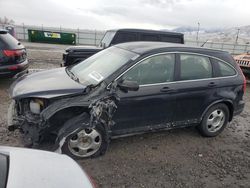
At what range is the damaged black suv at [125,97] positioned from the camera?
3.53m

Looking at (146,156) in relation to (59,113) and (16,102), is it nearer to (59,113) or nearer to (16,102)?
(59,113)

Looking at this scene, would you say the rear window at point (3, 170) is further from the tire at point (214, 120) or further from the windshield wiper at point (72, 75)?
the tire at point (214, 120)

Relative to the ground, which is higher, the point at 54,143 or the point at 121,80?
the point at 121,80

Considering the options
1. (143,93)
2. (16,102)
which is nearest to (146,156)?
(143,93)

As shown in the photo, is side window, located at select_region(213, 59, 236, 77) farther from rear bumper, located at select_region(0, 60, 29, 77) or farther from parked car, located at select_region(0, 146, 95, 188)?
rear bumper, located at select_region(0, 60, 29, 77)

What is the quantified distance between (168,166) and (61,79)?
214 centimetres

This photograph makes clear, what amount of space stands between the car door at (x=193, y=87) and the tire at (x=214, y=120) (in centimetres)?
19

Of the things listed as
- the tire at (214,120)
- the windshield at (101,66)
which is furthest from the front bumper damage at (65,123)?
the tire at (214,120)

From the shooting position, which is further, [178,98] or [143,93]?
[178,98]

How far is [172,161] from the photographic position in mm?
3963

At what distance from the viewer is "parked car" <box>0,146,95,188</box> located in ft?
5.51

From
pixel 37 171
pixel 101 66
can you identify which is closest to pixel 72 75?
pixel 101 66

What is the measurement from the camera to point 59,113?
347 centimetres

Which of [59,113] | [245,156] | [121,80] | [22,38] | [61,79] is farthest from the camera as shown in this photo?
[22,38]
